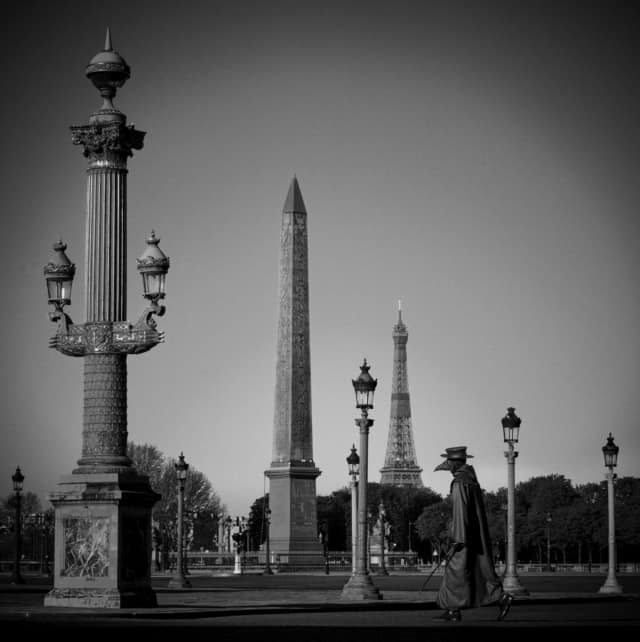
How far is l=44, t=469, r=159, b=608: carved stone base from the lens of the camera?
2894cm

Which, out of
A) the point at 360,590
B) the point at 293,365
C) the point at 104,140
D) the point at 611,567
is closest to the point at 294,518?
the point at 293,365

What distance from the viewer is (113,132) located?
102 feet

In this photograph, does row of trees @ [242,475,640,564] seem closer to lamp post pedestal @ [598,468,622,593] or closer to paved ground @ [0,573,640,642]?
lamp post pedestal @ [598,468,622,593]

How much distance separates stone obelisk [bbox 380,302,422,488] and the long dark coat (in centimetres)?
16943

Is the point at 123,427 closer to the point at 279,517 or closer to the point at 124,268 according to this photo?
the point at 124,268

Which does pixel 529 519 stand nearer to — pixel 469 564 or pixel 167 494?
pixel 167 494

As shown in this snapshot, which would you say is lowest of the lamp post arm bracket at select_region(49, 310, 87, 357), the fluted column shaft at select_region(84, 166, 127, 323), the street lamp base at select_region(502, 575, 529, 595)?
the street lamp base at select_region(502, 575, 529, 595)

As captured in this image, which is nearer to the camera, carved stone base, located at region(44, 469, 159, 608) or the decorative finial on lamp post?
carved stone base, located at region(44, 469, 159, 608)

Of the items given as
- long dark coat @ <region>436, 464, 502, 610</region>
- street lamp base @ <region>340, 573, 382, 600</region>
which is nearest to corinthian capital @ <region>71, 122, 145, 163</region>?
street lamp base @ <region>340, 573, 382, 600</region>

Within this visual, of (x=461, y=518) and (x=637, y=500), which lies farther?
(x=637, y=500)

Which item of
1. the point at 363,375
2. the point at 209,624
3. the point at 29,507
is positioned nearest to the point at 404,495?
the point at 29,507

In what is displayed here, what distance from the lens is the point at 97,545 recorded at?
29.1 metres

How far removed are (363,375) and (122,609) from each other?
36.5ft

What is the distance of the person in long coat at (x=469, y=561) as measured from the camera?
2228 cm
